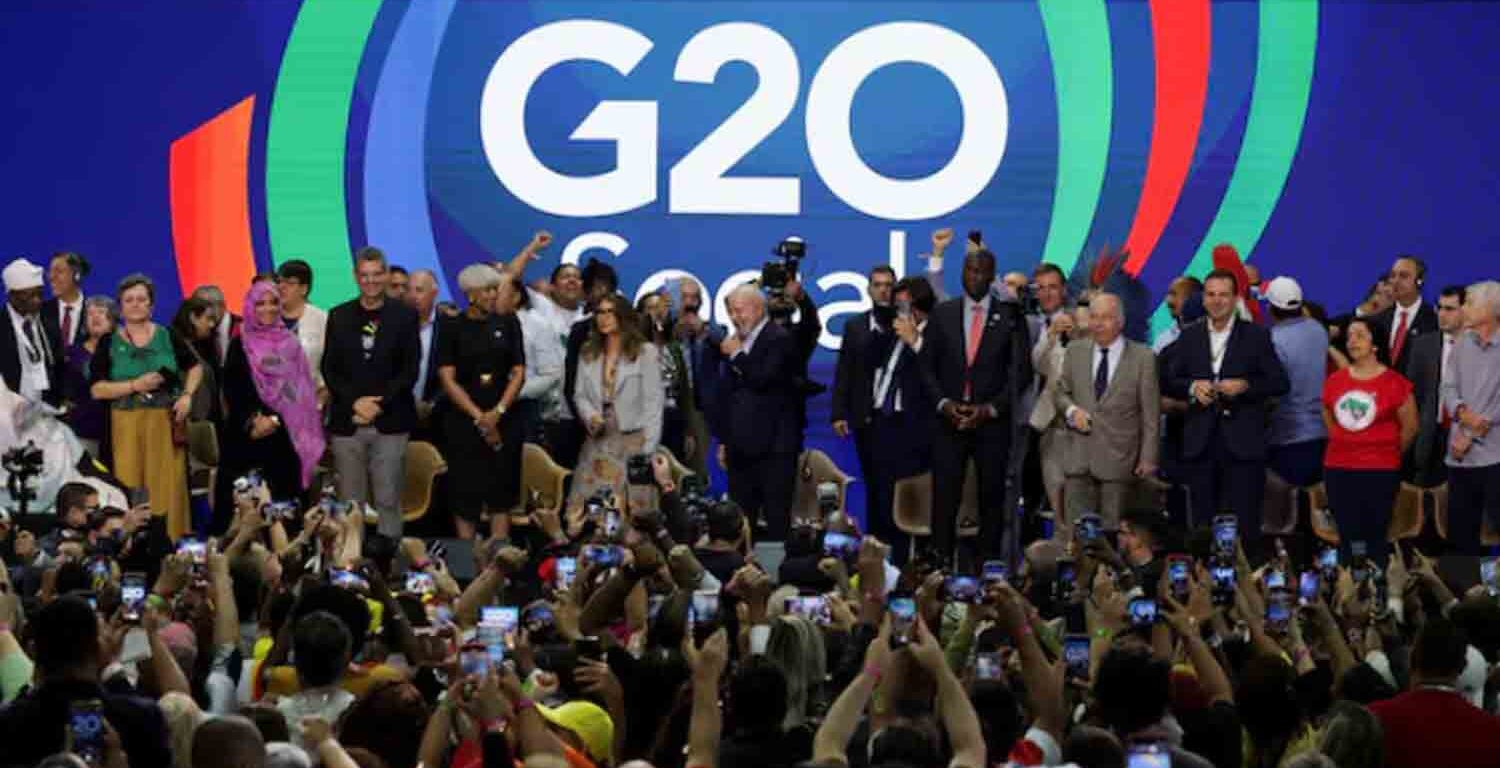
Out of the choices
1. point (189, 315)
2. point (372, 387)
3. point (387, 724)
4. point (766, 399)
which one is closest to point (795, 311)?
point (766, 399)

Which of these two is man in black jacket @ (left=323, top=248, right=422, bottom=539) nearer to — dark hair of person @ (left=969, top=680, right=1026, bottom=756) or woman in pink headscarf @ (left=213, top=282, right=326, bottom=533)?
woman in pink headscarf @ (left=213, top=282, right=326, bottom=533)

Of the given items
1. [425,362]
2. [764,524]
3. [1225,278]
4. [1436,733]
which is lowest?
[764,524]

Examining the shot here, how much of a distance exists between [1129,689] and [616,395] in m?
6.94

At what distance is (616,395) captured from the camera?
13438mm

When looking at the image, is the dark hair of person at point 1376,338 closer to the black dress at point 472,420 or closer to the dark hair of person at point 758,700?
the black dress at point 472,420

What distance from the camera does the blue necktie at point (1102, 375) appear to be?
43.4 feet

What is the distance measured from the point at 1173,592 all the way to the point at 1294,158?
8461 mm

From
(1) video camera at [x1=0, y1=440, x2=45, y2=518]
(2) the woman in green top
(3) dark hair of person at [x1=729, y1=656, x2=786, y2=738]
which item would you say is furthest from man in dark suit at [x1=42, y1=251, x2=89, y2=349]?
(3) dark hair of person at [x1=729, y1=656, x2=786, y2=738]

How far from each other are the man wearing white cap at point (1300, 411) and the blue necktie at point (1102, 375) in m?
0.82

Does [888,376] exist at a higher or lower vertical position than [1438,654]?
higher

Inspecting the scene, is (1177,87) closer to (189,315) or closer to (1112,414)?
(1112,414)

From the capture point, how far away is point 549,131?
648 inches

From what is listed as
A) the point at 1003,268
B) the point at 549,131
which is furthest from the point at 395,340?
the point at 1003,268

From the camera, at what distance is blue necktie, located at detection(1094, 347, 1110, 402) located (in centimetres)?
1323
